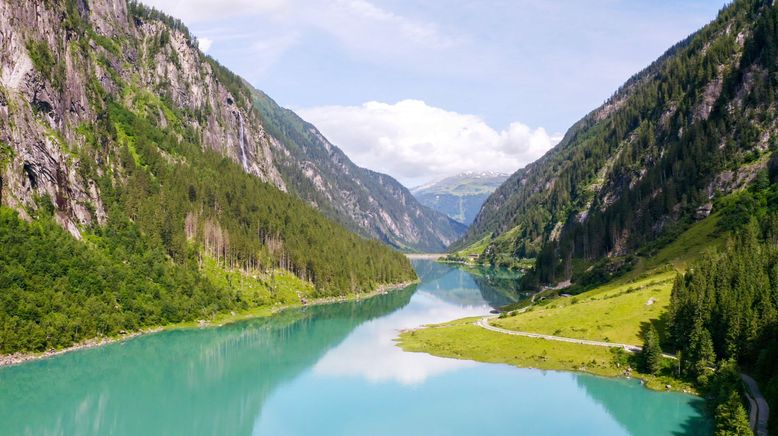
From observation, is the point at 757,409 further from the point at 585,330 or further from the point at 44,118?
the point at 44,118

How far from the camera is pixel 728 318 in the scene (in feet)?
287

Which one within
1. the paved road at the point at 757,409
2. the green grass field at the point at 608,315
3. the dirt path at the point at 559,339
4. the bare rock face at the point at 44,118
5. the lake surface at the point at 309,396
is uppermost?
the bare rock face at the point at 44,118

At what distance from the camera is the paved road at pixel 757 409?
57959 mm

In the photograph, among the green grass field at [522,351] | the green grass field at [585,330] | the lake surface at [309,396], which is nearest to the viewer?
the lake surface at [309,396]

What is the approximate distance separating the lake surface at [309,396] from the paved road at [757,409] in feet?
23.1

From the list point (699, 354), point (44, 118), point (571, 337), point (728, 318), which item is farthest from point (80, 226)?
point (728, 318)

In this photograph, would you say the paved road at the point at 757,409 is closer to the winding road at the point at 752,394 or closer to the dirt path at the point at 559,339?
the winding road at the point at 752,394

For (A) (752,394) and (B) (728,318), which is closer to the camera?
(A) (752,394)

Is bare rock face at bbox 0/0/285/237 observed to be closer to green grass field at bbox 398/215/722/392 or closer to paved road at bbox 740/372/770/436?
green grass field at bbox 398/215/722/392

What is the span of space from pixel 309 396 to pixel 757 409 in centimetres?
6005

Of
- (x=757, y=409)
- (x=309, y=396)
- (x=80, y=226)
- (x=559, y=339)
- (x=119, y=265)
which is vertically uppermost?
(x=80, y=226)

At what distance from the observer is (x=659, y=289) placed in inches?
4943

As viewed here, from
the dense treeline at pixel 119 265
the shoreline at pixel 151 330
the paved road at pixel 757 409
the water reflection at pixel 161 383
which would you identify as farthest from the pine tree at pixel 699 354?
the dense treeline at pixel 119 265

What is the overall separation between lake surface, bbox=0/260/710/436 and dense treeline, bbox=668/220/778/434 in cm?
802
